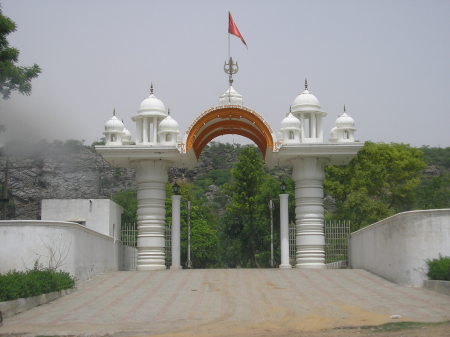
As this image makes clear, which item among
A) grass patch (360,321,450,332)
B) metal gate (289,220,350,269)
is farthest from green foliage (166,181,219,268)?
grass patch (360,321,450,332)

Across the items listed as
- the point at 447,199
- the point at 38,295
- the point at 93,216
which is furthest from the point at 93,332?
the point at 447,199

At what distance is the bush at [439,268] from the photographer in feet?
46.2

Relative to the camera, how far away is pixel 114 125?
75.4 ft

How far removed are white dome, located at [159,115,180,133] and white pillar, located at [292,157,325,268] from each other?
14.7 ft

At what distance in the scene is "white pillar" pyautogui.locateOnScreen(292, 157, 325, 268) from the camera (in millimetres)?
22312

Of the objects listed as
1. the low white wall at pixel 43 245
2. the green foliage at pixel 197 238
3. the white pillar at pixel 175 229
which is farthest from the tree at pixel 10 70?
the green foliage at pixel 197 238

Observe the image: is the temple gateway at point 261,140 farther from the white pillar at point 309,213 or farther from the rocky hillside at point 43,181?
the rocky hillside at point 43,181

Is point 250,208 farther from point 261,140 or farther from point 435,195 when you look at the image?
point 435,195

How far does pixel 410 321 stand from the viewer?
10844 millimetres

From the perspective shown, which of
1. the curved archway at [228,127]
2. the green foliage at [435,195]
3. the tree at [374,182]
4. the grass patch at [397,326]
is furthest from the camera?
the green foliage at [435,195]

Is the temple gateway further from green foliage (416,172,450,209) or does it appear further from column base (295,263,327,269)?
green foliage (416,172,450,209)

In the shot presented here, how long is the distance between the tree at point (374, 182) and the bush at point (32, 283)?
63.9ft

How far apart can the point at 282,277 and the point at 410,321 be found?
791 cm

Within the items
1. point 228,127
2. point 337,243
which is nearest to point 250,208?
point 228,127
